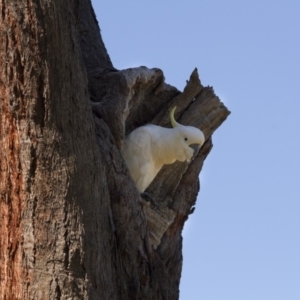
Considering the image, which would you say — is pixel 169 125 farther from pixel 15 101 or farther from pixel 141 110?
pixel 15 101

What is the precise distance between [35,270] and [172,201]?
122cm

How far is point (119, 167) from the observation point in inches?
111

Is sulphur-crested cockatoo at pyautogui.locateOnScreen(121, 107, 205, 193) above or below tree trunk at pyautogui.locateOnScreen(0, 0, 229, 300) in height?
above

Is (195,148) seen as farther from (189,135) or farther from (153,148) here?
(153,148)

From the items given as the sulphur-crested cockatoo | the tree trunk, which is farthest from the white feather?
the tree trunk

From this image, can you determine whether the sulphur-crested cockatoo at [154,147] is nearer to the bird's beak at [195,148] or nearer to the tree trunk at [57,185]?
the bird's beak at [195,148]

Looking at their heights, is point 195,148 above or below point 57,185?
above

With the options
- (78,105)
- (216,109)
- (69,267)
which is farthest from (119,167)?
(216,109)

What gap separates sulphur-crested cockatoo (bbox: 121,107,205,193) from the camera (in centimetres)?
352

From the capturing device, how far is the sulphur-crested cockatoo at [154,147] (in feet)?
11.5

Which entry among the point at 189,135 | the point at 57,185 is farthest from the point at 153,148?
the point at 57,185

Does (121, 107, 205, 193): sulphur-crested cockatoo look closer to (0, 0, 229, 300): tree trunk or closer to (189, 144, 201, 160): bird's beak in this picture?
(189, 144, 201, 160): bird's beak

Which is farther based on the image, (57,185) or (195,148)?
(195,148)

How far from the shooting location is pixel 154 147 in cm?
363
